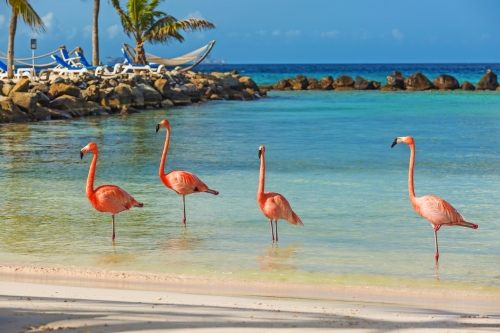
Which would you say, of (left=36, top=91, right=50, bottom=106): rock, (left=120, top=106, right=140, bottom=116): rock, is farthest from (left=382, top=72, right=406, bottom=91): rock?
(left=36, top=91, right=50, bottom=106): rock

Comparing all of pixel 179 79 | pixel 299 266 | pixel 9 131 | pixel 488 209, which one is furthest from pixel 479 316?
pixel 179 79

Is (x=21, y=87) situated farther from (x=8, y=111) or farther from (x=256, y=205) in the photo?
(x=256, y=205)

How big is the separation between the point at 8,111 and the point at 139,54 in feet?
58.0

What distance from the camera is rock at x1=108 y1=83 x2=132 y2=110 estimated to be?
32469mm

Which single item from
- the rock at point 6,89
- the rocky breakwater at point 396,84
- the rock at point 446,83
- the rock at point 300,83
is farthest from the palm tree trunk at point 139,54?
the rock at point 446,83

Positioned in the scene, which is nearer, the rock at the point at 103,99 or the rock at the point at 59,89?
the rock at the point at 59,89

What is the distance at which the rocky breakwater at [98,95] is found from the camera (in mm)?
26928

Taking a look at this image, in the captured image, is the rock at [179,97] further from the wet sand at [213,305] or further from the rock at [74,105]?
the wet sand at [213,305]

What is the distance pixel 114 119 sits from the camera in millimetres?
29359

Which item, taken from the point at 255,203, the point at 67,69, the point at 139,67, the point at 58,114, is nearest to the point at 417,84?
the point at 139,67

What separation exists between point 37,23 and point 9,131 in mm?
5268

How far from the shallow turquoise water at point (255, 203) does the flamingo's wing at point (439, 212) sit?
0.45 metres

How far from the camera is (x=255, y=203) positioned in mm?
12000

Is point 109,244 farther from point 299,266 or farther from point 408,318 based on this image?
point 408,318
